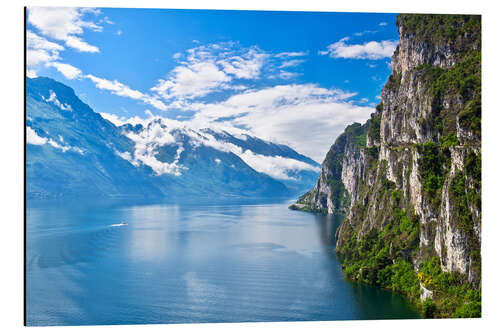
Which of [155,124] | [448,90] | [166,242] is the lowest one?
[166,242]

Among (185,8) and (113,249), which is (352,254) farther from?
(185,8)

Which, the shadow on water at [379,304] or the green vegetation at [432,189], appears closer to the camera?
the green vegetation at [432,189]

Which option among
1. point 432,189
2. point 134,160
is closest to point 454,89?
point 432,189

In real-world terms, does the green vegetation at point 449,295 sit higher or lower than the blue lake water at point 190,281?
higher

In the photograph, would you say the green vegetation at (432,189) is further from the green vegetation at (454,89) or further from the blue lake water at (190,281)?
the blue lake water at (190,281)

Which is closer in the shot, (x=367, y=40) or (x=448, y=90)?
(x=367, y=40)

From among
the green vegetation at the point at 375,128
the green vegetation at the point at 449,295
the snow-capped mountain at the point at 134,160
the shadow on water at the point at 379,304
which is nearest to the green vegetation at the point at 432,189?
the green vegetation at the point at 449,295

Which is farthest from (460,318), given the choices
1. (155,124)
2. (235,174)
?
(155,124)
